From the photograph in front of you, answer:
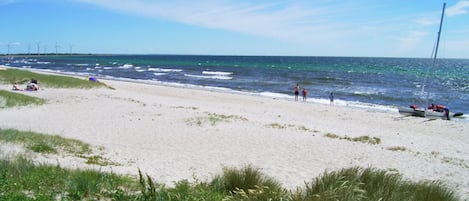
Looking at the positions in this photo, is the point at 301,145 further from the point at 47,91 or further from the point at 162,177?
the point at 47,91

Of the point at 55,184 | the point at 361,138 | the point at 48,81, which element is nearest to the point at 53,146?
the point at 55,184

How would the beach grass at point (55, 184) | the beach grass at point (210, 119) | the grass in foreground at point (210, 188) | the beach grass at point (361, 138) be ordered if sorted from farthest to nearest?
the beach grass at point (210, 119), the beach grass at point (361, 138), the beach grass at point (55, 184), the grass in foreground at point (210, 188)

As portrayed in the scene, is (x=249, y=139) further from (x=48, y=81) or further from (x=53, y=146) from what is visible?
(x=48, y=81)

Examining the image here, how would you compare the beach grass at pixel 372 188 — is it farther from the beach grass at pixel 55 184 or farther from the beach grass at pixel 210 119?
the beach grass at pixel 210 119

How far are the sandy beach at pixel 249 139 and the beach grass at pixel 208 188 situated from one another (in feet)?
5.11

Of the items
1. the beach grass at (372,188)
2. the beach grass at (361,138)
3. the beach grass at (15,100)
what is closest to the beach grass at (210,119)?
the beach grass at (361,138)

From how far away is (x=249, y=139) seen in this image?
536 inches

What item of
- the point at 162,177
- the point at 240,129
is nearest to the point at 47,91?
the point at 240,129

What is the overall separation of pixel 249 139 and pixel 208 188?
8028mm

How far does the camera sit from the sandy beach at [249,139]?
9.80 m

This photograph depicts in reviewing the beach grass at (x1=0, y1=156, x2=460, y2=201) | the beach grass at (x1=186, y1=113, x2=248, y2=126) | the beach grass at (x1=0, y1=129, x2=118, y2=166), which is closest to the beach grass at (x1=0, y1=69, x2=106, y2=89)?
the beach grass at (x1=186, y1=113, x2=248, y2=126)

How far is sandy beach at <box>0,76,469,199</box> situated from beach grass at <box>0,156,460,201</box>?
1557 mm

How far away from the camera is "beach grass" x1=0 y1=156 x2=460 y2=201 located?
4.43 m

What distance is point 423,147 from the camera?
14086 millimetres
